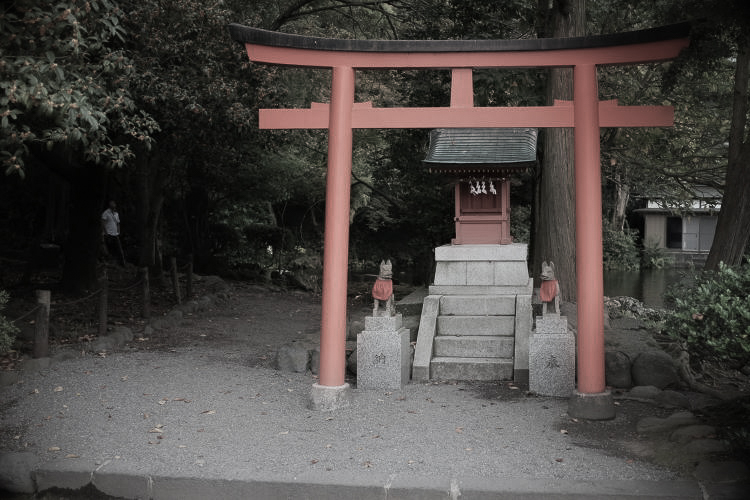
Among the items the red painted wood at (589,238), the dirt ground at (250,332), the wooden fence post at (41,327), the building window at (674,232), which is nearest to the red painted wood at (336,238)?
the dirt ground at (250,332)

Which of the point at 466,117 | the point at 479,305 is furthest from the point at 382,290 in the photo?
the point at 479,305

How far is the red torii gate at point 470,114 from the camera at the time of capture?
6.68 m

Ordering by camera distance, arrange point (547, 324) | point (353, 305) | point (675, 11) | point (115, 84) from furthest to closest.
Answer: point (353, 305) → point (115, 84) → point (675, 11) → point (547, 324)

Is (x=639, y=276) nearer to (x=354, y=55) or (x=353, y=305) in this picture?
(x=353, y=305)

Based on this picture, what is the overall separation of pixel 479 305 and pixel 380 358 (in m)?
2.71

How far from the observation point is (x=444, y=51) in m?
6.99

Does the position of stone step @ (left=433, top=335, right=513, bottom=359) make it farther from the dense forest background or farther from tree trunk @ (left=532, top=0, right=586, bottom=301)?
the dense forest background

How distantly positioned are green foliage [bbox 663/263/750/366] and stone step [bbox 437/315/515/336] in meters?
3.92

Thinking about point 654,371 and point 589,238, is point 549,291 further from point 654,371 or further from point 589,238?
point 654,371

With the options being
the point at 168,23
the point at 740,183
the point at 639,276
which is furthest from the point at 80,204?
the point at 639,276

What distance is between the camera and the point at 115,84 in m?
9.01

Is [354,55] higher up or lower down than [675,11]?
lower down

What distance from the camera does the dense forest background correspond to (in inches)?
292

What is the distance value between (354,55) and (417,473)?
430cm
